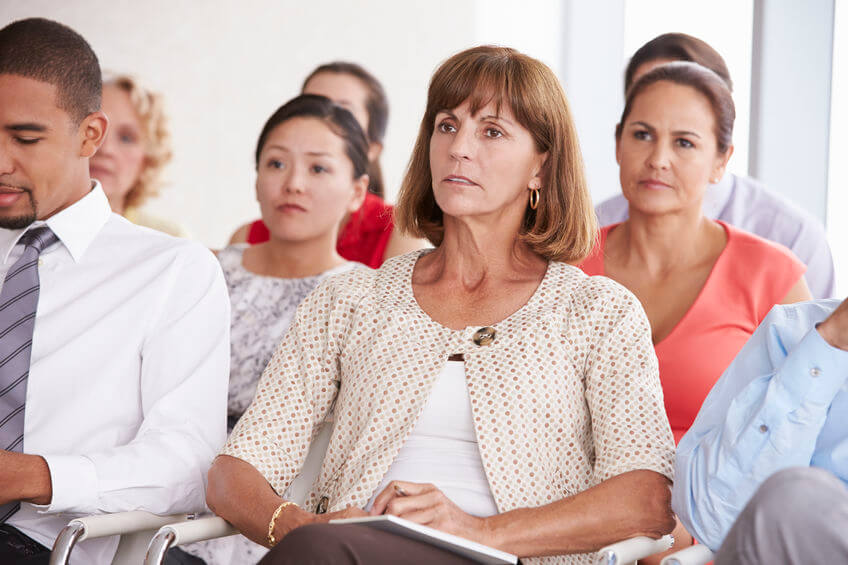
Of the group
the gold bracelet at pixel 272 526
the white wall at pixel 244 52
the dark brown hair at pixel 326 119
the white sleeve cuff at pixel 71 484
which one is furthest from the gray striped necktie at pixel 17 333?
the white wall at pixel 244 52

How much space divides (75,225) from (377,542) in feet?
3.31

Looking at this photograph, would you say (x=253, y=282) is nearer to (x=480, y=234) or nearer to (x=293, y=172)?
(x=293, y=172)

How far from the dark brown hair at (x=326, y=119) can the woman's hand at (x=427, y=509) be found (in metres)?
1.43

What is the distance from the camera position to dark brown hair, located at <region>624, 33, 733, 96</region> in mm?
3131

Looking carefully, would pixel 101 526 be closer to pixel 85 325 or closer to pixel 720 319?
pixel 85 325

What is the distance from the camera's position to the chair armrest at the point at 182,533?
156 cm

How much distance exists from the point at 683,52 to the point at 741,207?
514mm

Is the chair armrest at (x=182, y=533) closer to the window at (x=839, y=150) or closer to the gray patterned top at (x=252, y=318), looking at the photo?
the gray patterned top at (x=252, y=318)

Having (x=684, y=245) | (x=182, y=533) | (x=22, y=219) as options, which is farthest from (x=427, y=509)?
(x=684, y=245)

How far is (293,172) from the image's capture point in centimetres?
280

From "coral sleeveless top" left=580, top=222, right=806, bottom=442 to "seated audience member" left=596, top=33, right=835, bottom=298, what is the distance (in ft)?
1.49

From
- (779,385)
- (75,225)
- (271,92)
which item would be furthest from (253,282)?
(271,92)

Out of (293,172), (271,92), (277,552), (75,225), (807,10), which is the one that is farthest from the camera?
(271,92)

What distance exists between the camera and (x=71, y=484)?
1.75 metres
